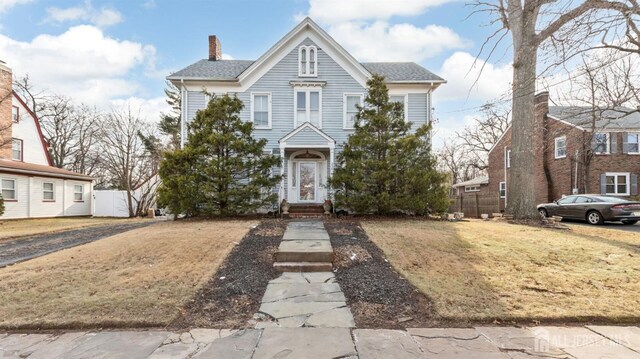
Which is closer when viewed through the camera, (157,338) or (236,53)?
(157,338)

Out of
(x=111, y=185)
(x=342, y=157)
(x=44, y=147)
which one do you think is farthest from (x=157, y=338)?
(x=111, y=185)

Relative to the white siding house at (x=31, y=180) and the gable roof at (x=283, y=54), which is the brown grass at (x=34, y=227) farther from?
the gable roof at (x=283, y=54)

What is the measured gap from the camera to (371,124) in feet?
38.9

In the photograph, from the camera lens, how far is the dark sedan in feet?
45.0

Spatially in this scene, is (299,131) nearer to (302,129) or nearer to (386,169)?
(302,129)

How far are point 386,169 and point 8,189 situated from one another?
19976mm

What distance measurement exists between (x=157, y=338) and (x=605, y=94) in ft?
44.8

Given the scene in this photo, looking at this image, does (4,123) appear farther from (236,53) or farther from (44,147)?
(236,53)

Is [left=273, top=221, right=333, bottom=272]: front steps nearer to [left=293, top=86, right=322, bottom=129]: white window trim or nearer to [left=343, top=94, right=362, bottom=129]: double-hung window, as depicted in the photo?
[left=293, top=86, right=322, bottom=129]: white window trim

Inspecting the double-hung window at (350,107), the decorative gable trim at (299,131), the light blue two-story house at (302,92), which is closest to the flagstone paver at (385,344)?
the decorative gable trim at (299,131)

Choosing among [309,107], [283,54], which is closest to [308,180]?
[309,107]

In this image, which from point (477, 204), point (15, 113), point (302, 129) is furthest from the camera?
point (15, 113)

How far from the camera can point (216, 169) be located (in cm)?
1144

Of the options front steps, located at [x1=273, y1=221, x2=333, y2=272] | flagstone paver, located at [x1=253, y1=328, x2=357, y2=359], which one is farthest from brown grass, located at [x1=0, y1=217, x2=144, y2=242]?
flagstone paver, located at [x1=253, y1=328, x2=357, y2=359]
